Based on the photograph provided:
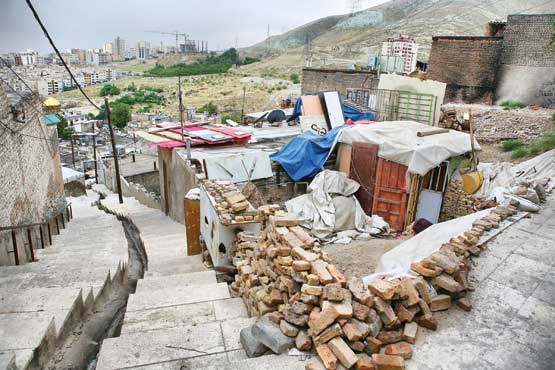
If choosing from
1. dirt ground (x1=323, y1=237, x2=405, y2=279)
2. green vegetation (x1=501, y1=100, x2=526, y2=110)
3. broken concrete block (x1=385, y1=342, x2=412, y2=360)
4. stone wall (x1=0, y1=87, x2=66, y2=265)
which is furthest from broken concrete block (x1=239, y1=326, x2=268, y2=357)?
green vegetation (x1=501, y1=100, x2=526, y2=110)

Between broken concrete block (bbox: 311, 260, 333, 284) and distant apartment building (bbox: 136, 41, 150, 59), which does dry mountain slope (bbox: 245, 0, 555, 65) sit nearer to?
broken concrete block (bbox: 311, 260, 333, 284)

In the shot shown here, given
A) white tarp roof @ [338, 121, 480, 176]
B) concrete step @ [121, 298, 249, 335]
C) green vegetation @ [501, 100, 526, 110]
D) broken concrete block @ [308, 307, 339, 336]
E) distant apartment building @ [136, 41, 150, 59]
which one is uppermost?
distant apartment building @ [136, 41, 150, 59]

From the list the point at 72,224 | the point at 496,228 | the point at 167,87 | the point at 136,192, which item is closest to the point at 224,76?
the point at 167,87

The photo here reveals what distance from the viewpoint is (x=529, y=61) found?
669 inches

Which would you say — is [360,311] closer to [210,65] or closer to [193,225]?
[193,225]

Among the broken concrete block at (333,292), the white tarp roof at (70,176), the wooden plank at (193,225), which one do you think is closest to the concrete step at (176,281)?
the wooden plank at (193,225)

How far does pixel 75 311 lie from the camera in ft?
15.9

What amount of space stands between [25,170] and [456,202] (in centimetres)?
1129

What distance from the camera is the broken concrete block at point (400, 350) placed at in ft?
11.4

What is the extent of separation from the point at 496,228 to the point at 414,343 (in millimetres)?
3228

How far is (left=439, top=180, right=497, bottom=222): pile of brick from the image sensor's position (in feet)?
33.1

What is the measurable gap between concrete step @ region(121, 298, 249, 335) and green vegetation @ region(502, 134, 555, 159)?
10598 mm

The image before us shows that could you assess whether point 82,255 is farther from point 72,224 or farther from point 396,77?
point 396,77

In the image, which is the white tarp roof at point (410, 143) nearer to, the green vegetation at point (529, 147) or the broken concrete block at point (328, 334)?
the green vegetation at point (529, 147)
